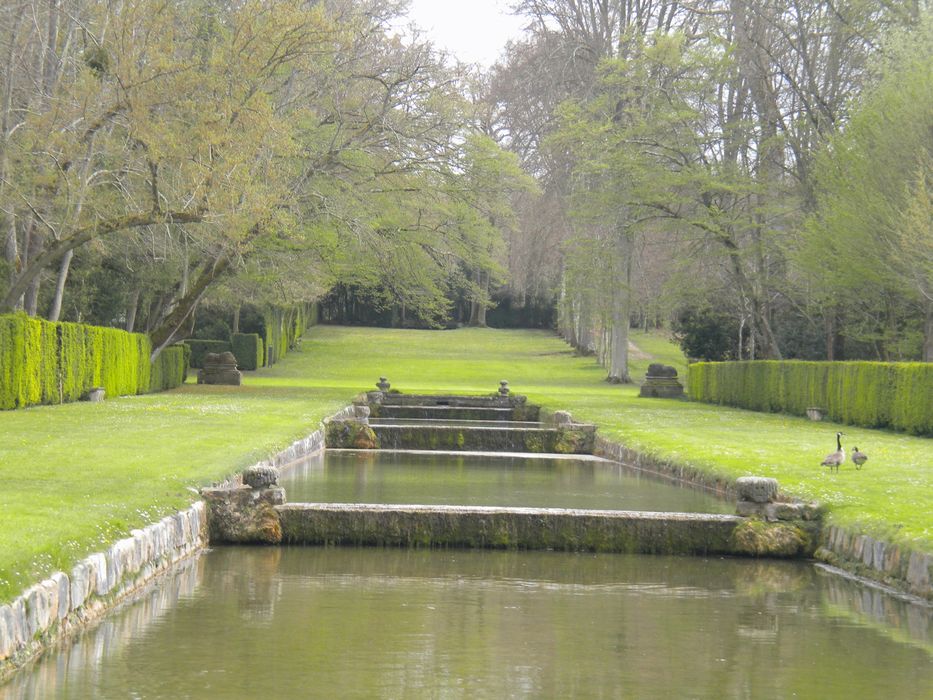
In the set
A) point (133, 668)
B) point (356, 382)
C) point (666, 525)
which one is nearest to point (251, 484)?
point (666, 525)

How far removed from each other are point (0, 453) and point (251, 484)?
452 centimetres

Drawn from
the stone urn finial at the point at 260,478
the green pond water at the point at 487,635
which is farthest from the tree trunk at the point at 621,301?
the green pond water at the point at 487,635

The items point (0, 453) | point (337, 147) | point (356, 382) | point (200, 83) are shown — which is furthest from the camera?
point (356, 382)

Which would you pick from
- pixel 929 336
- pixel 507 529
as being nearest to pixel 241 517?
pixel 507 529

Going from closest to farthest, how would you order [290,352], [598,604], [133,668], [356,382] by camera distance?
[133,668] < [598,604] < [356,382] < [290,352]

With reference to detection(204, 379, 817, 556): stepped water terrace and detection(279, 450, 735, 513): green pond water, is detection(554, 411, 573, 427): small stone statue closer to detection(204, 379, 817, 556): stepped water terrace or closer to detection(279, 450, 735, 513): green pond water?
detection(204, 379, 817, 556): stepped water terrace

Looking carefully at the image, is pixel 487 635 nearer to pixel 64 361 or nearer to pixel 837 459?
pixel 837 459

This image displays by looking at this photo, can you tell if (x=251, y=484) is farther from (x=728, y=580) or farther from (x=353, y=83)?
(x=353, y=83)

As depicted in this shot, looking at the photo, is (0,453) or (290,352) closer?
(0,453)

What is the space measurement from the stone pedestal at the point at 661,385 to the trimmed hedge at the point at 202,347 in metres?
21.4

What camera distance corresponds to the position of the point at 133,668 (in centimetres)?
724

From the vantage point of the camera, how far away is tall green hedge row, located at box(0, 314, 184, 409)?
25.3 m

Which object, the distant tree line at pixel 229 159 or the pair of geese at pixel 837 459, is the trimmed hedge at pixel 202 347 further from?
the pair of geese at pixel 837 459

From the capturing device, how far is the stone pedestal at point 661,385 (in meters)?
43.1
